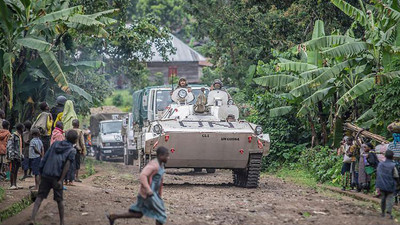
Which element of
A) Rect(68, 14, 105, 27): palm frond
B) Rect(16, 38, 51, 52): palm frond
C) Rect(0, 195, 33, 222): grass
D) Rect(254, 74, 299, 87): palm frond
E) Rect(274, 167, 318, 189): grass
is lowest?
Rect(274, 167, 318, 189): grass

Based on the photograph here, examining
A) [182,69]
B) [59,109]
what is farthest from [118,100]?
[59,109]

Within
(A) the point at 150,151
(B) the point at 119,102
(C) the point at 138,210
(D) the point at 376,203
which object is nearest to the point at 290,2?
(A) the point at 150,151

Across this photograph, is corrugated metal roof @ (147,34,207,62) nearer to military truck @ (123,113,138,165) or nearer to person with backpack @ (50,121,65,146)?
military truck @ (123,113,138,165)

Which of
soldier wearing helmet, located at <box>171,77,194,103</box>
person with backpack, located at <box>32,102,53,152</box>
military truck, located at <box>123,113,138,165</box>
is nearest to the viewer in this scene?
person with backpack, located at <box>32,102,53,152</box>

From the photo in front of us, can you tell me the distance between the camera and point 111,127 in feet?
107

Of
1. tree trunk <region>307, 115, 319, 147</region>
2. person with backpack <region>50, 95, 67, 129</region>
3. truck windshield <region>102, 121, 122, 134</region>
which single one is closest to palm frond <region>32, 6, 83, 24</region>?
person with backpack <region>50, 95, 67, 129</region>

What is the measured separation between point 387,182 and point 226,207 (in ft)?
9.21

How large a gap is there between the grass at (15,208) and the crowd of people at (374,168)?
579cm

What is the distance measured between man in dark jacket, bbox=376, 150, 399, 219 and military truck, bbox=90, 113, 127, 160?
20478 mm

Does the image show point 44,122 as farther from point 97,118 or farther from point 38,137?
point 97,118

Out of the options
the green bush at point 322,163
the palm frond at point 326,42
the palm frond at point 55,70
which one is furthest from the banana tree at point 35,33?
the green bush at point 322,163

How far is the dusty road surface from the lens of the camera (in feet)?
31.9

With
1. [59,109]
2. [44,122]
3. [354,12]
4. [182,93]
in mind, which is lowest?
[44,122]

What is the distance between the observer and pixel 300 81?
17.4m
